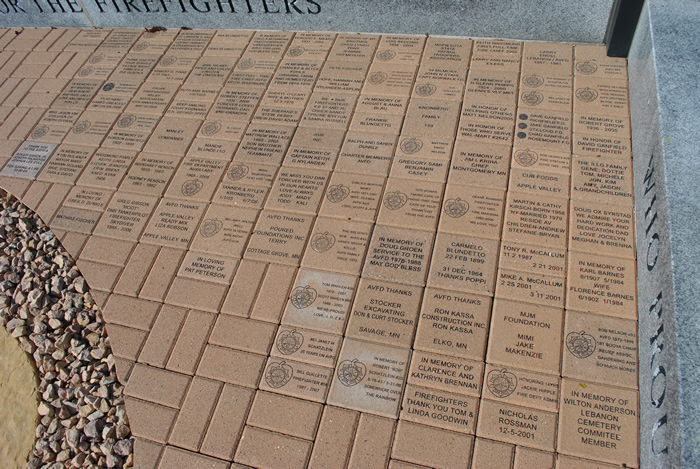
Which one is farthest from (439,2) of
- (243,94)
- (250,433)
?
(250,433)

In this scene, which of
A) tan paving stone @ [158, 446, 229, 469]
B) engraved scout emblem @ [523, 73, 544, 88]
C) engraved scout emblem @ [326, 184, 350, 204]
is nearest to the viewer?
tan paving stone @ [158, 446, 229, 469]

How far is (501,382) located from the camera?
11.9ft

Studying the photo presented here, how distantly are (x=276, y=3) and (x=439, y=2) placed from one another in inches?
90.7

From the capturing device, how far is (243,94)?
6.07 metres

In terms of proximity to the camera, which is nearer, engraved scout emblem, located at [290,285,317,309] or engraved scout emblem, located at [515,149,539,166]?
→ engraved scout emblem, located at [290,285,317,309]

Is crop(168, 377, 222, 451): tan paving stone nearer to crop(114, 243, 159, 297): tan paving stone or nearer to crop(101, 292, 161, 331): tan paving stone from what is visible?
crop(101, 292, 161, 331): tan paving stone

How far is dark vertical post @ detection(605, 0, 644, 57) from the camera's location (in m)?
5.11

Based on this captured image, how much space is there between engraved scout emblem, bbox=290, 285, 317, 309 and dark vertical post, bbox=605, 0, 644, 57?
182 inches

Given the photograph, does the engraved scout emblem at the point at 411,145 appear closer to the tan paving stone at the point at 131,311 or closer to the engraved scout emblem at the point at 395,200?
the engraved scout emblem at the point at 395,200

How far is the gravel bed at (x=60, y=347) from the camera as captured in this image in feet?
12.6

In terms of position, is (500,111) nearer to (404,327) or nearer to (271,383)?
(404,327)

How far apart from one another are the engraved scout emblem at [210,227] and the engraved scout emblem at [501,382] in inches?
116

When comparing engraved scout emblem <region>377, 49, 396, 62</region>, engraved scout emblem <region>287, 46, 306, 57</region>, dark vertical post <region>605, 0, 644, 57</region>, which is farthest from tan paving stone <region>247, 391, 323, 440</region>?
dark vertical post <region>605, 0, 644, 57</region>

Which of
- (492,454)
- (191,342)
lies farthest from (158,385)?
(492,454)
